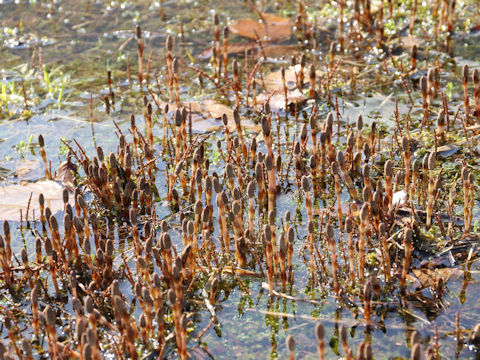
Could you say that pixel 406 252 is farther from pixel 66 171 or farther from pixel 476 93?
pixel 66 171

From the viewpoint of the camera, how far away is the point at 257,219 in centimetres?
375

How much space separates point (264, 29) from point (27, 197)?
11.6ft

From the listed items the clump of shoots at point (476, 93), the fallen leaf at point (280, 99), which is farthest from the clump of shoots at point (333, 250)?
the fallen leaf at point (280, 99)

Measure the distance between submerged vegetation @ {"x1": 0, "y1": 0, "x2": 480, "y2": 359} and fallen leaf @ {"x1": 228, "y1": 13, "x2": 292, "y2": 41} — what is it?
1.14ft

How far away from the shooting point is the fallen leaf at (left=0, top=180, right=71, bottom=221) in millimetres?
3770

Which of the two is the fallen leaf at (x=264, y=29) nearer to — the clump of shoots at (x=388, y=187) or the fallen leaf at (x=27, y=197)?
Result: the fallen leaf at (x=27, y=197)

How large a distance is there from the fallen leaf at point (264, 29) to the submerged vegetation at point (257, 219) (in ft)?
1.14

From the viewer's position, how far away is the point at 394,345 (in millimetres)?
2680

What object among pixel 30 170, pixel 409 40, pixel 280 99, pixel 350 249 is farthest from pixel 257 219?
pixel 409 40

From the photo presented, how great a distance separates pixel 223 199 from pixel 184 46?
12.4 ft

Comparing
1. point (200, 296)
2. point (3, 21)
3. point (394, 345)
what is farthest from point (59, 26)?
point (394, 345)

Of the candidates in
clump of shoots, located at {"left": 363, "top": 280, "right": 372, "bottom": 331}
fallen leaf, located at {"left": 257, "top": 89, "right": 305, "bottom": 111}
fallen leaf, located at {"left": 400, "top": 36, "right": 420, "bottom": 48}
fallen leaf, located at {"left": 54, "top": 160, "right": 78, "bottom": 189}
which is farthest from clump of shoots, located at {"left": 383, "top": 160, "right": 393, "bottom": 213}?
fallen leaf, located at {"left": 400, "top": 36, "right": 420, "bottom": 48}

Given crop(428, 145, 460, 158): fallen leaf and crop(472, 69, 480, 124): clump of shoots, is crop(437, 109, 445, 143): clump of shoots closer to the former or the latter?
crop(428, 145, 460, 158): fallen leaf

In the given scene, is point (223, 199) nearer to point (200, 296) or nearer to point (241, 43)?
point (200, 296)
